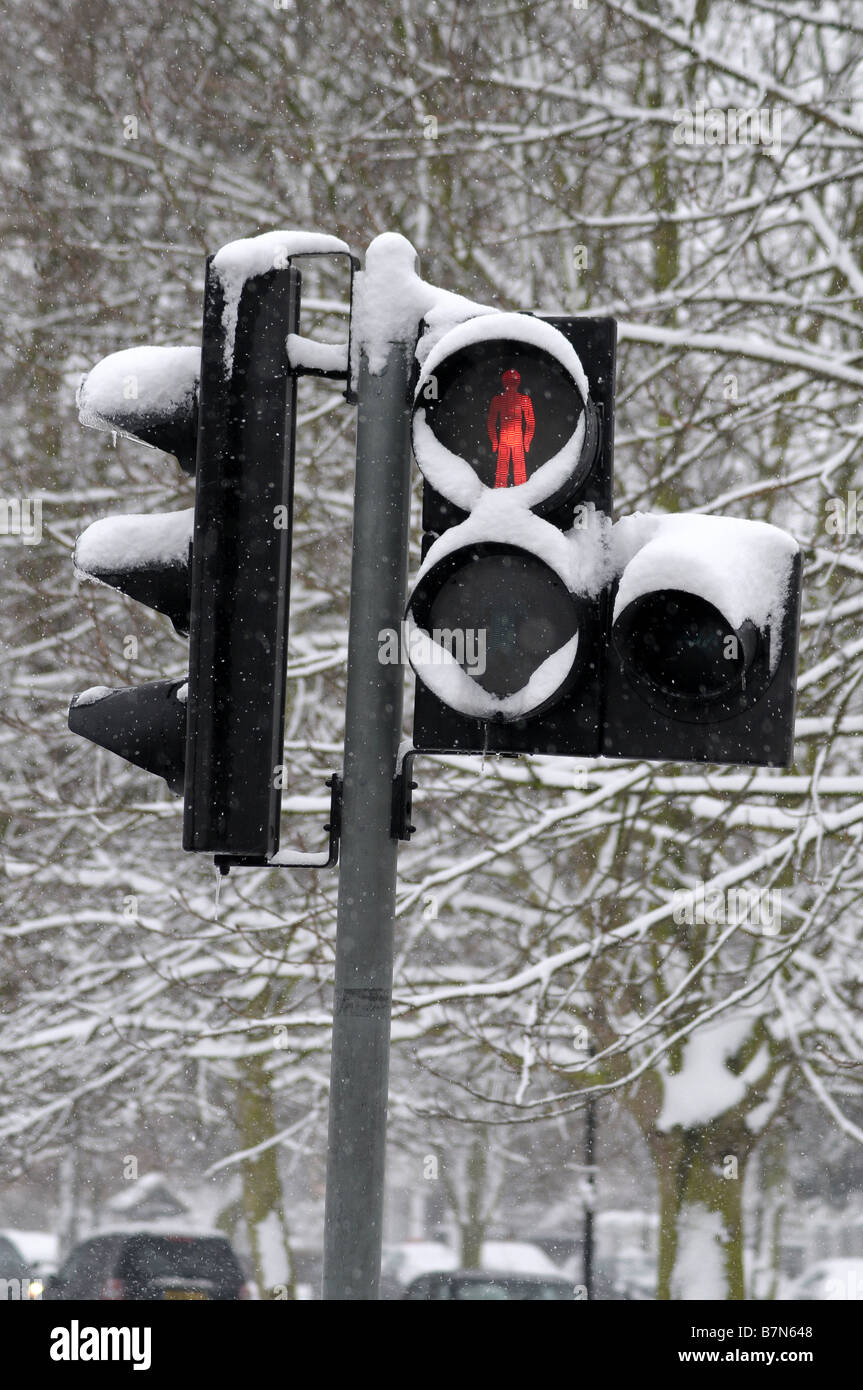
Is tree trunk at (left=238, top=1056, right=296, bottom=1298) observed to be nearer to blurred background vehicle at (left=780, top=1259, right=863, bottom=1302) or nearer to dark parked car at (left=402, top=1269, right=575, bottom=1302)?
dark parked car at (left=402, top=1269, right=575, bottom=1302)

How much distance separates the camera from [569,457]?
2244 mm

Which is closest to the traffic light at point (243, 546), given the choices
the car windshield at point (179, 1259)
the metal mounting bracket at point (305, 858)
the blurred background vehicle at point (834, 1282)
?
the metal mounting bracket at point (305, 858)

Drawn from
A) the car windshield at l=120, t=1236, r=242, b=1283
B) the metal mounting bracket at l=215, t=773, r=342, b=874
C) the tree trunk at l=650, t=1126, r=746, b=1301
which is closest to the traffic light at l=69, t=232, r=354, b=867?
the metal mounting bracket at l=215, t=773, r=342, b=874

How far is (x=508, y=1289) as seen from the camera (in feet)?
45.0

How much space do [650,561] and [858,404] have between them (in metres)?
7.35

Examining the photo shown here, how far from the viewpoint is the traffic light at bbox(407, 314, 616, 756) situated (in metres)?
2.24

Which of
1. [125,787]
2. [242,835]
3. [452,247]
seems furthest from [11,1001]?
[242,835]

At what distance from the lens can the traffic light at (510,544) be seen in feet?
7.36

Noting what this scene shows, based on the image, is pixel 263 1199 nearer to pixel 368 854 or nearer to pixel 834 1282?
pixel 834 1282

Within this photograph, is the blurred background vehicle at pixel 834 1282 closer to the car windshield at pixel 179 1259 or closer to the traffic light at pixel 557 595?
the traffic light at pixel 557 595

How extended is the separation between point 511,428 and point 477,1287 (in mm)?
14242

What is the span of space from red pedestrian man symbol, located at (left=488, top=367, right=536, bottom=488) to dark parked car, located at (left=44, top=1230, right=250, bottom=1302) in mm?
11755
